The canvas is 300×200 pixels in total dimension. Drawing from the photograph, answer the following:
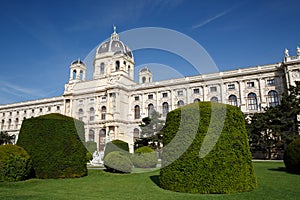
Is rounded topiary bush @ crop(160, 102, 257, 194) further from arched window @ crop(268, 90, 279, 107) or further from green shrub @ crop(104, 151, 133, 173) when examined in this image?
arched window @ crop(268, 90, 279, 107)

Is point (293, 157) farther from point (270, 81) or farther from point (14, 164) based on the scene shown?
point (270, 81)

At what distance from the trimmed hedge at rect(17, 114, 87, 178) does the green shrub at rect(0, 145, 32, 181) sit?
0.61m

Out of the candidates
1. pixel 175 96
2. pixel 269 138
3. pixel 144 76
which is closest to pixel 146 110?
pixel 175 96

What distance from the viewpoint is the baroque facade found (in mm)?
35406

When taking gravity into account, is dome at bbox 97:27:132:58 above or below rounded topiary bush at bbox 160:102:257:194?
above

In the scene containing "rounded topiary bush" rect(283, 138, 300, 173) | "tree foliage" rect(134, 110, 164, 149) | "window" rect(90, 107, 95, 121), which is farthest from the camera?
"window" rect(90, 107, 95, 121)

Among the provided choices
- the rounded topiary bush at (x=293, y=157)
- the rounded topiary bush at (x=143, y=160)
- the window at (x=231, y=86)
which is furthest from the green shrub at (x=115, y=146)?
the window at (x=231, y=86)

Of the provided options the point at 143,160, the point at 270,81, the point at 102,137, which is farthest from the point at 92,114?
the point at 143,160

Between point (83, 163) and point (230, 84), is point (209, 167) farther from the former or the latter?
point (230, 84)

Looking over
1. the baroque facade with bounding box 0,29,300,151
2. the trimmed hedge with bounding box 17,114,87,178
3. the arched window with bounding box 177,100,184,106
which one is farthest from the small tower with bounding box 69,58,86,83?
the trimmed hedge with bounding box 17,114,87,178

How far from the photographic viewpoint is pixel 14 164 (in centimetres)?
997

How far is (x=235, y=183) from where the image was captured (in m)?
7.16

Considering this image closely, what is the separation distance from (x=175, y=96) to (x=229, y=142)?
113 feet

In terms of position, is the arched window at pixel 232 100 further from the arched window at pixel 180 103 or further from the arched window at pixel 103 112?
the arched window at pixel 103 112
